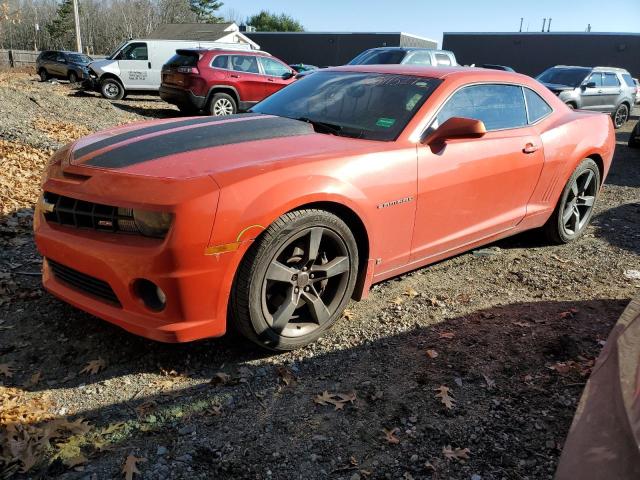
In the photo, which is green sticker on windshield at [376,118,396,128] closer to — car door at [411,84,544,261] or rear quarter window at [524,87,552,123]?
car door at [411,84,544,261]

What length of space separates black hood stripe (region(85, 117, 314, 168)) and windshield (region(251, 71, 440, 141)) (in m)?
0.22

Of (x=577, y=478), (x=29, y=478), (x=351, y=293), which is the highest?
(x=577, y=478)

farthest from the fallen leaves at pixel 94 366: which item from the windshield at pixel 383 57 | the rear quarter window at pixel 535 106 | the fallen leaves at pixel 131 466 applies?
the windshield at pixel 383 57

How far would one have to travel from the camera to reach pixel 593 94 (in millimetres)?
13625

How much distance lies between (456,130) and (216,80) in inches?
390

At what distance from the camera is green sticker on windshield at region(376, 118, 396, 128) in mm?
3320

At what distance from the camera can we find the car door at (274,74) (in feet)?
42.6

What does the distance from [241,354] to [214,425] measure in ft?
1.94

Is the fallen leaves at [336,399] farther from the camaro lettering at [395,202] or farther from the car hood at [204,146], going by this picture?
the car hood at [204,146]

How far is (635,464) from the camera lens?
3.83 ft

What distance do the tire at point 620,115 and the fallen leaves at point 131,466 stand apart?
A: 53.9 ft

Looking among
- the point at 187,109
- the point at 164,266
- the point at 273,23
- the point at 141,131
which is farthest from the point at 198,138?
the point at 273,23

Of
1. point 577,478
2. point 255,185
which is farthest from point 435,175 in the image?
point 577,478

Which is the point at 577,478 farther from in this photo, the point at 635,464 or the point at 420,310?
the point at 420,310
